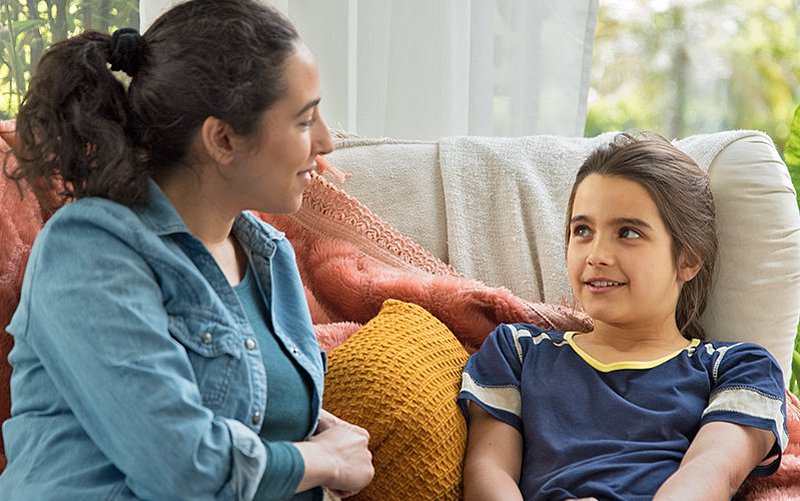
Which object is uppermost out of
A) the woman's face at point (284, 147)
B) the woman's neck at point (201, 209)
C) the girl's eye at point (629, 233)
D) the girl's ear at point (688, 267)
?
the woman's face at point (284, 147)

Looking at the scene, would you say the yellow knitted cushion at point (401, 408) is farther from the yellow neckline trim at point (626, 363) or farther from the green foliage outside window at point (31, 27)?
the green foliage outside window at point (31, 27)

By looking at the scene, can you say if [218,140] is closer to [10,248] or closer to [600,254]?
[10,248]

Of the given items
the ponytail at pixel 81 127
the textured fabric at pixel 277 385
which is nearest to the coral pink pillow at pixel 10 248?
the ponytail at pixel 81 127

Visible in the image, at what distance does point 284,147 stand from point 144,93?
0.55 ft

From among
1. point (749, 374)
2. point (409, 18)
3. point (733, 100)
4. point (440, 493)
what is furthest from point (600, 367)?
point (733, 100)

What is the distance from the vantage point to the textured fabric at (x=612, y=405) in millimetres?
1399

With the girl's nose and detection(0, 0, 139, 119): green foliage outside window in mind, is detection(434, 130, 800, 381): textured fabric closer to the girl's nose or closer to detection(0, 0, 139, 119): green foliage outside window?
the girl's nose

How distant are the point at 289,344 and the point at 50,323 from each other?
1.00ft

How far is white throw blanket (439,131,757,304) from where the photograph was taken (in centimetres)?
178

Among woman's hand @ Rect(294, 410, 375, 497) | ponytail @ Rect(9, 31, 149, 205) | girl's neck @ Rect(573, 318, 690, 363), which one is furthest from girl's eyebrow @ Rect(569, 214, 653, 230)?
ponytail @ Rect(9, 31, 149, 205)

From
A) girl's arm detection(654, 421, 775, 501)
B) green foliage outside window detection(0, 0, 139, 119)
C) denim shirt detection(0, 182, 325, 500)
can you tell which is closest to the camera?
denim shirt detection(0, 182, 325, 500)

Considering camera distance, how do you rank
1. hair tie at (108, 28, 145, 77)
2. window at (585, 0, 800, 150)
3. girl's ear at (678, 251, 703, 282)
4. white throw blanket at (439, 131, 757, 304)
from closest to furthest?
1. hair tie at (108, 28, 145, 77)
2. girl's ear at (678, 251, 703, 282)
3. white throw blanket at (439, 131, 757, 304)
4. window at (585, 0, 800, 150)

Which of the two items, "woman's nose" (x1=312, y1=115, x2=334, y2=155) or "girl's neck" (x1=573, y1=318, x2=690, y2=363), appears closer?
"woman's nose" (x1=312, y1=115, x2=334, y2=155)

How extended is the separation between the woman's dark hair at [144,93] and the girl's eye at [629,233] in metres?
0.61
